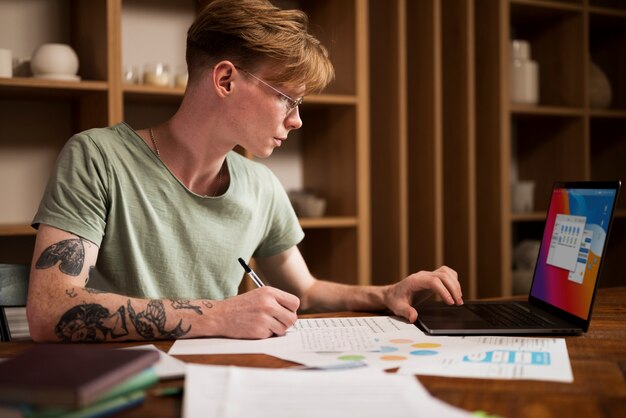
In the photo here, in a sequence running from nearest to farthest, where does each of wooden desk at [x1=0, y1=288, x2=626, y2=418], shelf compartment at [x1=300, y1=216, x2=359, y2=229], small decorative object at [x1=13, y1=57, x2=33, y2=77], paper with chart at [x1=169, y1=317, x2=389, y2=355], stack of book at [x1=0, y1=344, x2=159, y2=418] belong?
stack of book at [x1=0, y1=344, x2=159, y2=418]
wooden desk at [x1=0, y1=288, x2=626, y2=418]
paper with chart at [x1=169, y1=317, x2=389, y2=355]
small decorative object at [x1=13, y1=57, x2=33, y2=77]
shelf compartment at [x1=300, y1=216, x2=359, y2=229]

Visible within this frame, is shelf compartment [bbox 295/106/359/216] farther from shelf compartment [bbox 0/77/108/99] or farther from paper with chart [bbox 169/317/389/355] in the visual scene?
paper with chart [bbox 169/317/389/355]

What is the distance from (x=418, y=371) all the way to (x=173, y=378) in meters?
0.35

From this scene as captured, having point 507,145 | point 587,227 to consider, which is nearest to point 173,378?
point 587,227

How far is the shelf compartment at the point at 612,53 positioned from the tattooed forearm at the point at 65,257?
3.24 meters

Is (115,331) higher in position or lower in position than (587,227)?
lower

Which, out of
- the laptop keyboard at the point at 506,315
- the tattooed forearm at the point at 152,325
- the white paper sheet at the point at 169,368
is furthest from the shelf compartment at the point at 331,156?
the white paper sheet at the point at 169,368

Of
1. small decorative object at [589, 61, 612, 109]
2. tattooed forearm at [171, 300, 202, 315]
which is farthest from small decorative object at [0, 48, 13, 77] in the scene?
small decorative object at [589, 61, 612, 109]

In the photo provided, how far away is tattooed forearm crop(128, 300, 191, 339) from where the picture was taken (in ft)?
4.16

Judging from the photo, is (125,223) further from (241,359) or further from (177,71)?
(177,71)

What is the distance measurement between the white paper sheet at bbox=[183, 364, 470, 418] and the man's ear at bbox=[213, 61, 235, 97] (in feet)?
2.89

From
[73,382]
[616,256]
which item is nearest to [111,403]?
[73,382]

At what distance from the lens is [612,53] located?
389 centimetres

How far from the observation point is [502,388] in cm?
96

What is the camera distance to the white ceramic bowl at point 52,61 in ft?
8.13
